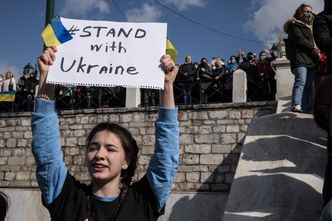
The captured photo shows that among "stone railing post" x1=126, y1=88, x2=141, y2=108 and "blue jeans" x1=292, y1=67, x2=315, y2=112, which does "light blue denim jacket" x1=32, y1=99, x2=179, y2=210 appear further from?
"stone railing post" x1=126, y1=88, x2=141, y2=108

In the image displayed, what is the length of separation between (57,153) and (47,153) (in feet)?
0.17

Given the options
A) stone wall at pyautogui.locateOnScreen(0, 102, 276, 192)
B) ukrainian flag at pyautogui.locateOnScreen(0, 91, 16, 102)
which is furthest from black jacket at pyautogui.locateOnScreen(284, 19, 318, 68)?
ukrainian flag at pyautogui.locateOnScreen(0, 91, 16, 102)

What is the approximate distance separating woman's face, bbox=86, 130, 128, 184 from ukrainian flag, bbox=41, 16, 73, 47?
2.08 ft

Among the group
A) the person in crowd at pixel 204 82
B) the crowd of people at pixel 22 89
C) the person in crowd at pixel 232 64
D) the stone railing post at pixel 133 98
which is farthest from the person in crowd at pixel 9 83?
the person in crowd at pixel 232 64

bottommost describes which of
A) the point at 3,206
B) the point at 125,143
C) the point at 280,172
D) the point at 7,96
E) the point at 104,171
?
the point at 3,206

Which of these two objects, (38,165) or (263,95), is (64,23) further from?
(263,95)

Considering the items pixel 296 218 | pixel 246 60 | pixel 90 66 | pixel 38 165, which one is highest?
pixel 246 60

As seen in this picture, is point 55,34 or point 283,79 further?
point 283,79

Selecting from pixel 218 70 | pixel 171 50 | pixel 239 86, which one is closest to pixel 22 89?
pixel 218 70

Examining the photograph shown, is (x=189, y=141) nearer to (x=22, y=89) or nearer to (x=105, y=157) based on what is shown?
(x=22, y=89)

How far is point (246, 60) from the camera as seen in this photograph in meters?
10.6

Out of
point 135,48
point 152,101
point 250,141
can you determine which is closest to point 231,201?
point 250,141

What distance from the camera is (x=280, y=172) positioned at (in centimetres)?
443

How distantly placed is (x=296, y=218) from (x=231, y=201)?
831 mm
